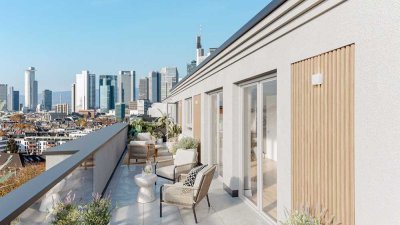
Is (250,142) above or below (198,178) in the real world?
above

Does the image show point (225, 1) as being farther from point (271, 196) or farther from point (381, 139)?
point (381, 139)

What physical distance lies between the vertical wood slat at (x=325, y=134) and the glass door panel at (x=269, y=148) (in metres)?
1.01

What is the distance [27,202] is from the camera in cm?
225

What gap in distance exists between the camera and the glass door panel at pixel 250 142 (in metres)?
6.01

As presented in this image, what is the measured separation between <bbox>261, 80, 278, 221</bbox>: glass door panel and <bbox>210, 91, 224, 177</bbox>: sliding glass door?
8.92 ft

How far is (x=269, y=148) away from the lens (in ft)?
17.2

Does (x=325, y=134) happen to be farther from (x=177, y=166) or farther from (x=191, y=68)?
(x=191, y=68)

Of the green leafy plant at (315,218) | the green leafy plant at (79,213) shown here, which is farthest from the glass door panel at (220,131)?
the green leafy plant at (315,218)

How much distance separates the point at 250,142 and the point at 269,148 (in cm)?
108

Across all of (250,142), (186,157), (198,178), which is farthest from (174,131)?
(198,178)

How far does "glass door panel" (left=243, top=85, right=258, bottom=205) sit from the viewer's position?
6008 mm

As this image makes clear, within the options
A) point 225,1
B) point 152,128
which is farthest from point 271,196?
point 152,128

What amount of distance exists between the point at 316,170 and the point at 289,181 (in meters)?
0.70

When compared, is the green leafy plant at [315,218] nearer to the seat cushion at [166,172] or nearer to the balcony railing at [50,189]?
the balcony railing at [50,189]
